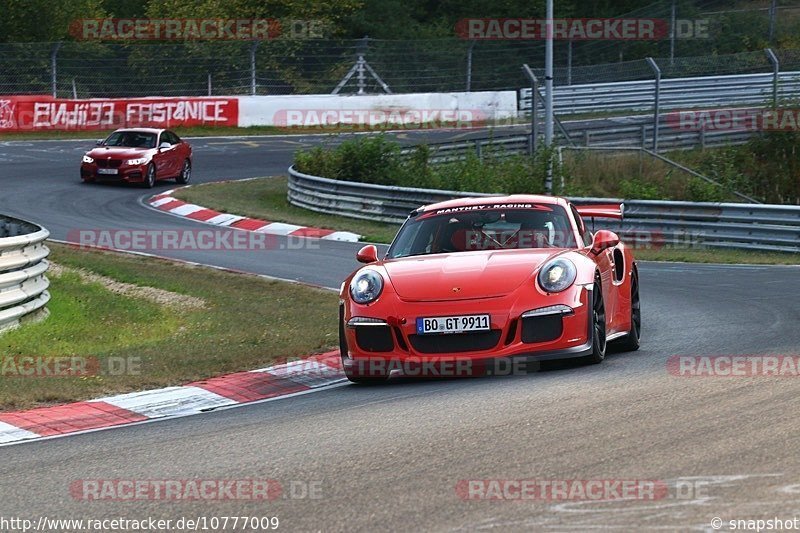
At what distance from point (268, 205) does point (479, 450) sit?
2048 centimetres

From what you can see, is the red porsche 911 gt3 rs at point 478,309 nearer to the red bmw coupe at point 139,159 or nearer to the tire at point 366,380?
the tire at point 366,380

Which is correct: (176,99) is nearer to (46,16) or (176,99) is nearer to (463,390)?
(46,16)

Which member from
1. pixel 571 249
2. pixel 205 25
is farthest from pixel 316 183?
pixel 205 25

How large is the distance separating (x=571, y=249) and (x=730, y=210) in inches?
424

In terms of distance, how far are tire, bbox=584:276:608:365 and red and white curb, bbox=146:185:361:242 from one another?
12.3 m

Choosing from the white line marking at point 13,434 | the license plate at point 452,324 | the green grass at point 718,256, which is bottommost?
the green grass at point 718,256

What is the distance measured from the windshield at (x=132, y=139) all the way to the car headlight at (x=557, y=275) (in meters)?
21.6

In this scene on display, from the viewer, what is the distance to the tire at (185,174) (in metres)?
30.3

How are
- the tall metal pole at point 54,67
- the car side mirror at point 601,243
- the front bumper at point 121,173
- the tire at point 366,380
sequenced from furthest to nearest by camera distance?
1. the tall metal pole at point 54,67
2. the front bumper at point 121,173
3. the car side mirror at point 601,243
4. the tire at point 366,380

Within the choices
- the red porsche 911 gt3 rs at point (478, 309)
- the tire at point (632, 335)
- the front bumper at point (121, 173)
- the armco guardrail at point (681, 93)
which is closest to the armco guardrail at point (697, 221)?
the front bumper at point (121, 173)

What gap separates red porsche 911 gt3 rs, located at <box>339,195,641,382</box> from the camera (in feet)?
29.1

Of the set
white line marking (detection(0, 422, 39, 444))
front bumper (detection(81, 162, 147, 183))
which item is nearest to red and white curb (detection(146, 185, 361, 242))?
front bumper (detection(81, 162, 147, 183))

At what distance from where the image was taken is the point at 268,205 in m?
26.7

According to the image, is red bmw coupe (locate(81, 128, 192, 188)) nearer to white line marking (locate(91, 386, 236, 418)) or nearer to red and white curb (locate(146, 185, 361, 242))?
red and white curb (locate(146, 185, 361, 242))
